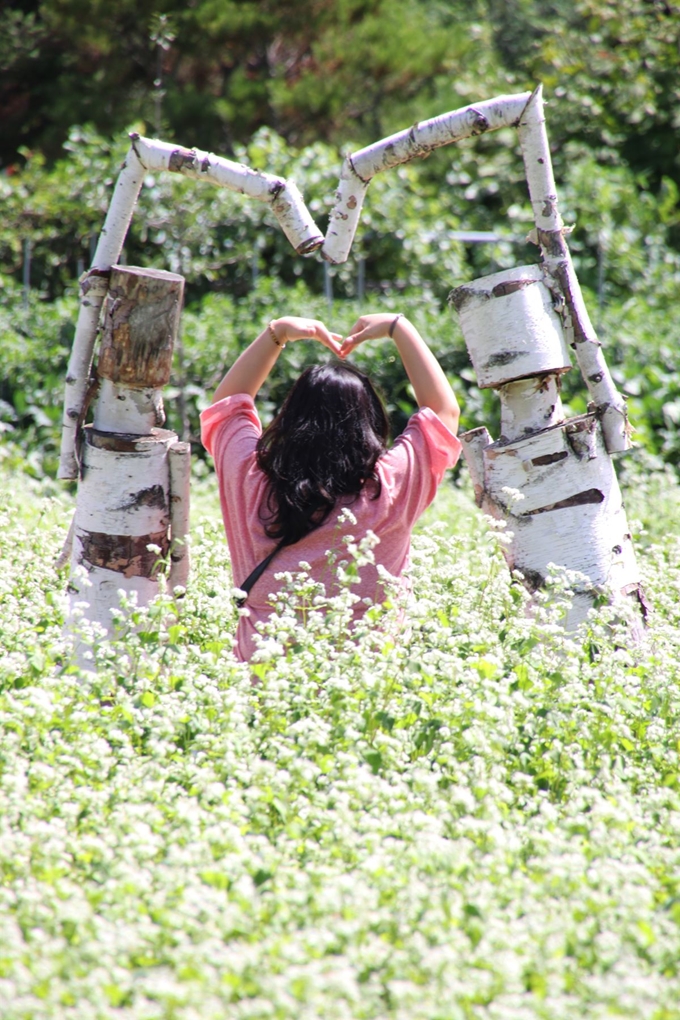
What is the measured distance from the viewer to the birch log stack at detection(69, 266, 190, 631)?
3.37m

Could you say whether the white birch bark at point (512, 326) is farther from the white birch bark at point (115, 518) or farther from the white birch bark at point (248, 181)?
the white birch bark at point (115, 518)

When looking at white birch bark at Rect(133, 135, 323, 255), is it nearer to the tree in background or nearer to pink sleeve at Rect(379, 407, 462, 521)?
pink sleeve at Rect(379, 407, 462, 521)

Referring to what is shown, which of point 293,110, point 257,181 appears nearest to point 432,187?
point 293,110

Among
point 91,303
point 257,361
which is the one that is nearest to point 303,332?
point 257,361

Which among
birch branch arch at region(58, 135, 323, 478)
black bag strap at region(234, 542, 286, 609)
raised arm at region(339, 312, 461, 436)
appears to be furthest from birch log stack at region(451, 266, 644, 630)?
black bag strap at region(234, 542, 286, 609)

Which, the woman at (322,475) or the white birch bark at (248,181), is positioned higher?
the white birch bark at (248,181)

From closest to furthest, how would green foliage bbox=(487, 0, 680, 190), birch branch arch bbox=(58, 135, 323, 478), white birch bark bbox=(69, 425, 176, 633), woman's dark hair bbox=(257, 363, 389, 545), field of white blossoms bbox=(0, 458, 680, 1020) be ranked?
field of white blossoms bbox=(0, 458, 680, 1020)
woman's dark hair bbox=(257, 363, 389, 545)
white birch bark bbox=(69, 425, 176, 633)
birch branch arch bbox=(58, 135, 323, 478)
green foliage bbox=(487, 0, 680, 190)

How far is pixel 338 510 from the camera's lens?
3125 millimetres

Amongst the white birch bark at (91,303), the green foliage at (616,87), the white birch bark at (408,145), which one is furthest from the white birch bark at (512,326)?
the green foliage at (616,87)

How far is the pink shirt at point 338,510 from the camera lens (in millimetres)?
3139

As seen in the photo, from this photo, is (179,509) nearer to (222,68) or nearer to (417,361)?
(417,361)

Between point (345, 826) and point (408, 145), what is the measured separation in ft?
7.26

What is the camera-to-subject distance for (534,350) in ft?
11.0

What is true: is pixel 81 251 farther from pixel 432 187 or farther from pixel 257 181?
pixel 257 181
